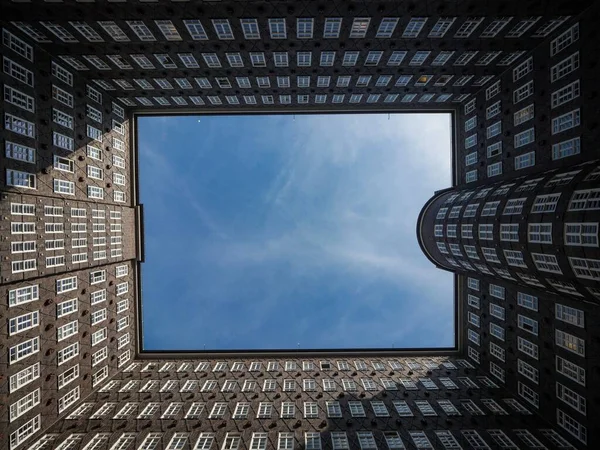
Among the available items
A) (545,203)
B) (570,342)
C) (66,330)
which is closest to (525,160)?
(545,203)

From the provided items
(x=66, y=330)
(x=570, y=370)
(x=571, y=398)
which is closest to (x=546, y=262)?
(x=570, y=370)

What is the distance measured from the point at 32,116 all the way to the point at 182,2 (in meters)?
20.4

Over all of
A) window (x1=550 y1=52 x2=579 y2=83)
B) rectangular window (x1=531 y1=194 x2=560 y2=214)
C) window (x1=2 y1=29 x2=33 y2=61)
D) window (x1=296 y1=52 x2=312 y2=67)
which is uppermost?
window (x1=296 y1=52 x2=312 y2=67)

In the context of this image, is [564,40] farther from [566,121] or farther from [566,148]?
[566,148]

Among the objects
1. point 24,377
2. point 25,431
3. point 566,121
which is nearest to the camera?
point 24,377

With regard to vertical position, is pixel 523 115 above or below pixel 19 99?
above

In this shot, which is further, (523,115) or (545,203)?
(523,115)

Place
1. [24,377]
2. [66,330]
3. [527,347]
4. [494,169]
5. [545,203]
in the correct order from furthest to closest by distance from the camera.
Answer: [494,169] → [527,347] → [66,330] → [24,377] → [545,203]

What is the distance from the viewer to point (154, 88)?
2058 inches

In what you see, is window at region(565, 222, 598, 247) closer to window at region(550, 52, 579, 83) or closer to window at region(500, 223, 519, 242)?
window at region(500, 223, 519, 242)

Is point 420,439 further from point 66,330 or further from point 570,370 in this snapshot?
point 66,330

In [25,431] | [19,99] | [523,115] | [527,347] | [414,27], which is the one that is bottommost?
[25,431]

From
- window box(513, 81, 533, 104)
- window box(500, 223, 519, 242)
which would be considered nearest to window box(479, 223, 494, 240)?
window box(500, 223, 519, 242)

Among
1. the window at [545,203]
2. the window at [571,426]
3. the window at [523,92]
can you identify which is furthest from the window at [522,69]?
the window at [571,426]
